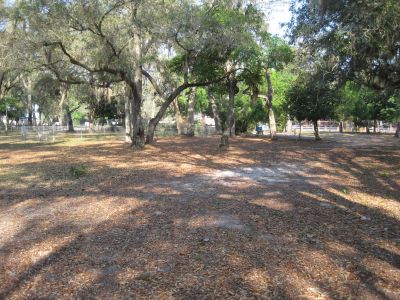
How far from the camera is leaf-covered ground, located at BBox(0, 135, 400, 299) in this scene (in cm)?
423

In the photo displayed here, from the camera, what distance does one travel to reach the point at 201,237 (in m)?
5.71

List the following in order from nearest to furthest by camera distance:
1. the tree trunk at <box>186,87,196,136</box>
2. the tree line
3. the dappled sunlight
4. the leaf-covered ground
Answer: the leaf-covered ground, the dappled sunlight, the tree line, the tree trunk at <box>186,87,196,136</box>

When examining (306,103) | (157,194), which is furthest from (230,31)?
(306,103)

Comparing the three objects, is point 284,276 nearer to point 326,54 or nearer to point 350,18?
point 350,18

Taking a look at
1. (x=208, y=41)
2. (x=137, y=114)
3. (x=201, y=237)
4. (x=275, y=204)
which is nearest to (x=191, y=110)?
(x=137, y=114)

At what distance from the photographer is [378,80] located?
57.0 feet

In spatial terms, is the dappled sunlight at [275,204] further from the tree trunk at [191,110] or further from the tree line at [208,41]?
the tree trunk at [191,110]

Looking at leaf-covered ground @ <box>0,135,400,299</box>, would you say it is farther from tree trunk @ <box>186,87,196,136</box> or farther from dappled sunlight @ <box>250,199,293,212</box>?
tree trunk @ <box>186,87,196,136</box>

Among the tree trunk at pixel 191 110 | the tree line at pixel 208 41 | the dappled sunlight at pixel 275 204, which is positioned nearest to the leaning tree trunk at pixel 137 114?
the tree line at pixel 208 41

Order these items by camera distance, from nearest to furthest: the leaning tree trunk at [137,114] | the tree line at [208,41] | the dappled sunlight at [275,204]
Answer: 1. the dappled sunlight at [275,204]
2. the tree line at [208,41]
3. the leaning tree trunk at [137,114]

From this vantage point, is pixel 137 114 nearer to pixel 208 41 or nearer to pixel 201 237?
pixel 208 41

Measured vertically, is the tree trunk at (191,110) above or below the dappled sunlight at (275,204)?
above

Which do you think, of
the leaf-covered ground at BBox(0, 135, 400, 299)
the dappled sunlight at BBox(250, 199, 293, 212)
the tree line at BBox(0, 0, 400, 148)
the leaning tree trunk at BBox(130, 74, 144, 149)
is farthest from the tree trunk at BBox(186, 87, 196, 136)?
the dappled sunlight at BBox(250, 199, 293, 212)

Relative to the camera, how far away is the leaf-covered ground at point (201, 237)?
423 centimetres
